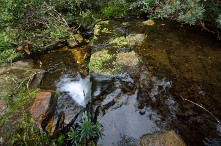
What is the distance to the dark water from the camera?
2.46 m

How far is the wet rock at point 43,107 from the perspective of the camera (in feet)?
9.48

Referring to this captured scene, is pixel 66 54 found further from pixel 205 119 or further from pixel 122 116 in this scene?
pixel 205 119

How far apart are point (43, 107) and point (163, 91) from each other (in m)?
3.35

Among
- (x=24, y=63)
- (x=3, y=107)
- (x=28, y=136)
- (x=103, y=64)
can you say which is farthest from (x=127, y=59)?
(x=24, y=63)

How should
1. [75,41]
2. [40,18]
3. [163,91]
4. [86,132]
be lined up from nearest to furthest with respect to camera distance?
1. [86,132]
2. [163,91]
3. [40,18]
4. [75,41]

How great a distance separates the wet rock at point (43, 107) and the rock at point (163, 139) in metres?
2.44

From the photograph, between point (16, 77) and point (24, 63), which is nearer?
point (16, 77)

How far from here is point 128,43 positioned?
4535mm

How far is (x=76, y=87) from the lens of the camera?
4.26 meters

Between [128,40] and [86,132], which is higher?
[128,40]

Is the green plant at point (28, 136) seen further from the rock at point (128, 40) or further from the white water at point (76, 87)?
the rock at point (128, 40)

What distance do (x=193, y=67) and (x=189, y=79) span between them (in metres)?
0.56

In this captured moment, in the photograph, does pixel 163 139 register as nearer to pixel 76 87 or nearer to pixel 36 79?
pixel 76 87

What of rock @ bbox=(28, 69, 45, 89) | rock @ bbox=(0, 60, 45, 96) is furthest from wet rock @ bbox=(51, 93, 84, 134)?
rock @ bbox=(0, 60, 45, 96)
